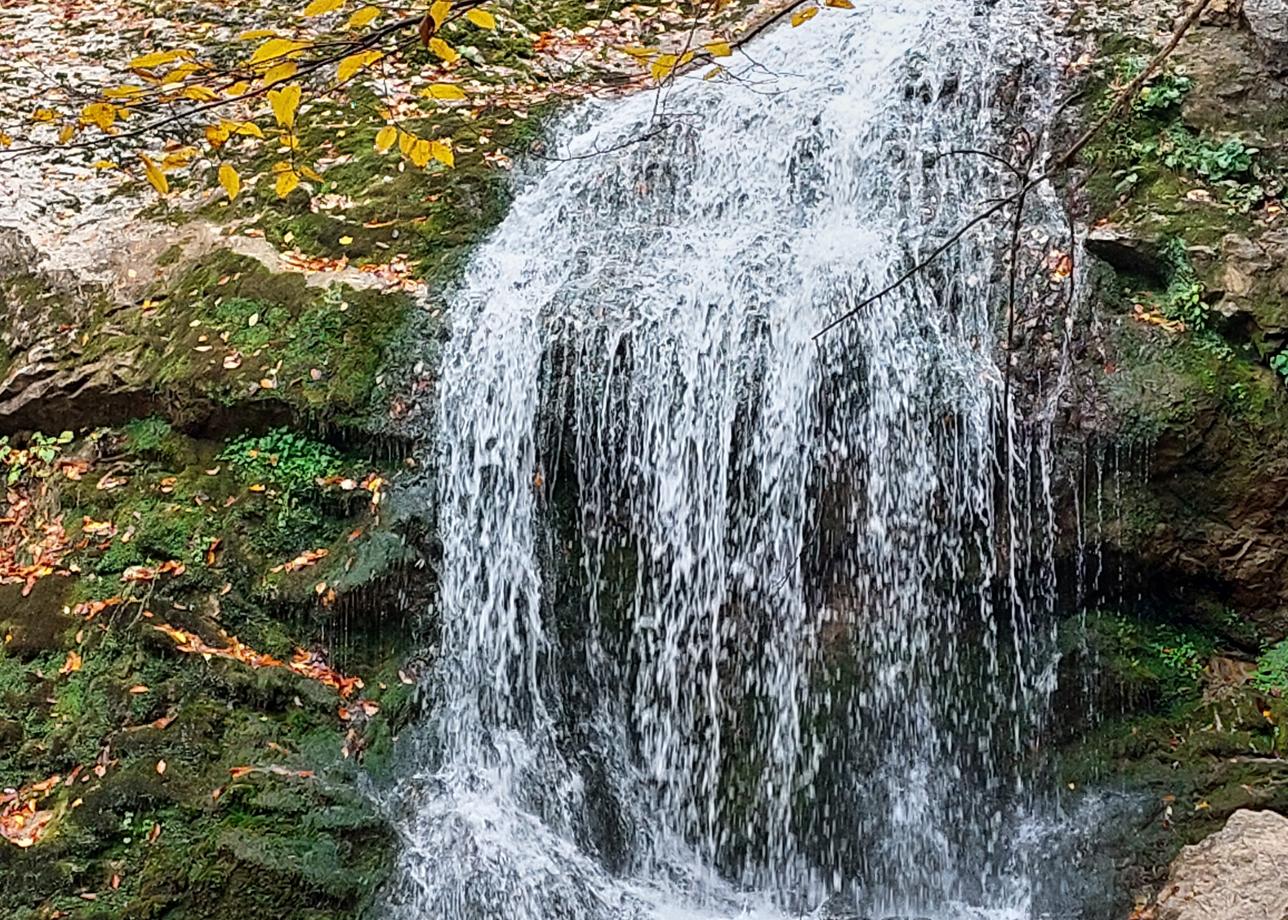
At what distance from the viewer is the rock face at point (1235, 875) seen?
382 cm

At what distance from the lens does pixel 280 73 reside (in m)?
1.96

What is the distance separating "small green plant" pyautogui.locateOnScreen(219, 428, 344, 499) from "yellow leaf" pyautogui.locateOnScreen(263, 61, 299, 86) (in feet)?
11.4

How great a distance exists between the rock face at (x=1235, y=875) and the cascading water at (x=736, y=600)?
680 millimetres

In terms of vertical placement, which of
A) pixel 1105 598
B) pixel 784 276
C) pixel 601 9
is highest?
pixel 601 9

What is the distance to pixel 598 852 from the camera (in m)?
4.79

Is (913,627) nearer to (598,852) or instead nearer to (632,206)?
(598,852)

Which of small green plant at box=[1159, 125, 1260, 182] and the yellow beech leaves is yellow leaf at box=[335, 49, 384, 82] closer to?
the yellow beech leaves

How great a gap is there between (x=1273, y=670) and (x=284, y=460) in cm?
466

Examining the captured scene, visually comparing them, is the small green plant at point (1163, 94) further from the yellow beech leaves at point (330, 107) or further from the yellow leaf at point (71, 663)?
the yellow leaf at point (71, 663)

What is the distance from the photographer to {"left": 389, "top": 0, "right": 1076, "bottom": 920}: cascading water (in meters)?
4.80

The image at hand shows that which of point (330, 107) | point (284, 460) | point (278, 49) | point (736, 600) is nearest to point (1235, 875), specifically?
point (736, 600)

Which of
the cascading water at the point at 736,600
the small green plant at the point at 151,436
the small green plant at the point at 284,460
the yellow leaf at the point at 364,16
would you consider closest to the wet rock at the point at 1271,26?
the cascading water at the point at 736,600

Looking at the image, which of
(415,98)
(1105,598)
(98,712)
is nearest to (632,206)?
(415,98)

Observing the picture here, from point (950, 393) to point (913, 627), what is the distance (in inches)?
43.5
